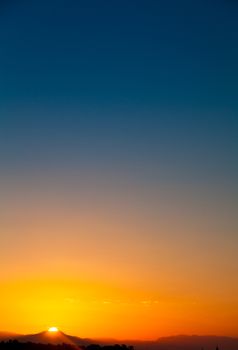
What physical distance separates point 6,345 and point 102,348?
68.5 feet

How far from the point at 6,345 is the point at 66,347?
9.74m

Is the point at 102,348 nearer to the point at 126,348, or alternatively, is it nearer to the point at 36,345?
the point at 126,348

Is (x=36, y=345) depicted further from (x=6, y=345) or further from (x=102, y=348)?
(x=102, y=348)

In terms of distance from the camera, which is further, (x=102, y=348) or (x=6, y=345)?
(x=102, y=348)

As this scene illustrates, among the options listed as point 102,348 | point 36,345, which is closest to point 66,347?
point 36,345

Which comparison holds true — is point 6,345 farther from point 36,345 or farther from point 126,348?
point 126,348

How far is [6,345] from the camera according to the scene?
97625 mm

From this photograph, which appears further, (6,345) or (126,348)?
(126,348)

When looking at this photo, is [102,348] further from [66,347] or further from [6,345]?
[6,345]

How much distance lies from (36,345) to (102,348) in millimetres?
14460

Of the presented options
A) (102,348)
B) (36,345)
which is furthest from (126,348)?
(36,345)

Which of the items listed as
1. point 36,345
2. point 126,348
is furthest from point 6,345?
point 126,348

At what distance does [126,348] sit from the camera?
4215 inches

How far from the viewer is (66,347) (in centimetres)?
10219
